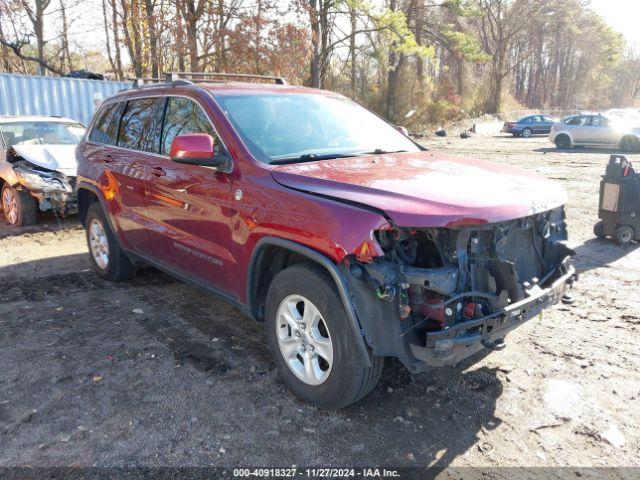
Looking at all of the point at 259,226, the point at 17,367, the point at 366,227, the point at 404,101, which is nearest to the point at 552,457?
the point at 366,227

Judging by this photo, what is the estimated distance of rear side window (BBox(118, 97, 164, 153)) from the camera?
452 cm

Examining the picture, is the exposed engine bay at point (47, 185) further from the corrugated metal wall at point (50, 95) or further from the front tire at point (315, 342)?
the front tire at point (315, 342)

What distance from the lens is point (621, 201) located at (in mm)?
6824

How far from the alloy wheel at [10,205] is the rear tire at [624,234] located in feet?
29.3

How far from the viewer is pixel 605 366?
373 cm

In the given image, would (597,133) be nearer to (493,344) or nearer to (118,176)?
(118,176)

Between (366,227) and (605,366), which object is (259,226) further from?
(605,366)

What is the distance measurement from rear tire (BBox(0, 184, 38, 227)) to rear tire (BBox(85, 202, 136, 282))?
3061mm

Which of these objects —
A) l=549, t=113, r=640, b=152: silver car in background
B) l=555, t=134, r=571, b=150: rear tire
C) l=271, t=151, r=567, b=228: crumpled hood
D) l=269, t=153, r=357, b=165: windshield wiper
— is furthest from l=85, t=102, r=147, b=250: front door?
l=555, t=134, r=571, b=150: rear tire

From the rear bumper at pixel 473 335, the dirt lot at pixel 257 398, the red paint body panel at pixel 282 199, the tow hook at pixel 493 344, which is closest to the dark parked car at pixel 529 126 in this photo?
the dirt lot at pixel 257 398

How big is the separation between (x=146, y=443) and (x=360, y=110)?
3.26m

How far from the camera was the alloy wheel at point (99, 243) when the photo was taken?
5.59 m

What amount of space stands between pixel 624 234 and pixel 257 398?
5870 mm

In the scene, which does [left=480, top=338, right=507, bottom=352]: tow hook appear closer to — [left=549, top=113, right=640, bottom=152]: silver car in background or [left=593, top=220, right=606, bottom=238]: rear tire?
[left=593, top=220, right=606, bottom=238]: rear tire
